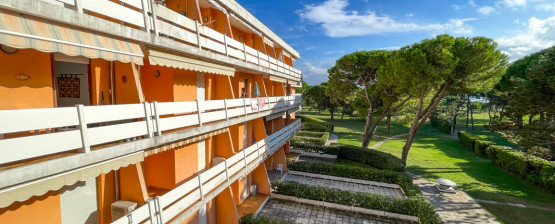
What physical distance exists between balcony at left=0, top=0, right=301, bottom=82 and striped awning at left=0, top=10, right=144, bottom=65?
136mm

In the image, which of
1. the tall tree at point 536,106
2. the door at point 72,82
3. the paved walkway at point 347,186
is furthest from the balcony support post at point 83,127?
the tall tree at point 536,106

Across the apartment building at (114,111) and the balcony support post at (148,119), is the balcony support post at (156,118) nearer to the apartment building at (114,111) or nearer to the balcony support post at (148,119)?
the apartment building at (114,111)

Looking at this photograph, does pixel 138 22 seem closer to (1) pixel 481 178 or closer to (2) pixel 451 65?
(2) pixel 451 65

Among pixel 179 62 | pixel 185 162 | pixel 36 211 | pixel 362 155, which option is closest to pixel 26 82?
pixel 36 211

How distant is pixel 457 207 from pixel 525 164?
1071 cm

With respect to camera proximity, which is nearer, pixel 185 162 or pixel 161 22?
pixel 161 22

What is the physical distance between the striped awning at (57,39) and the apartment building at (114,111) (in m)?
0.02

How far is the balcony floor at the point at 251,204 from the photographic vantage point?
13.7 meters

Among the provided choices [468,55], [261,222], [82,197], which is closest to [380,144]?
[468,55]

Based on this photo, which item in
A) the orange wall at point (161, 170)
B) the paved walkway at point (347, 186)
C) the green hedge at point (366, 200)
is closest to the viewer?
the orange wall at point (161, 170)

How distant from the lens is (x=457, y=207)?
52.4ft

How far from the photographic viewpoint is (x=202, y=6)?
11.4 m

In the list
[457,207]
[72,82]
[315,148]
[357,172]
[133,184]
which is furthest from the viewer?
[315,148]

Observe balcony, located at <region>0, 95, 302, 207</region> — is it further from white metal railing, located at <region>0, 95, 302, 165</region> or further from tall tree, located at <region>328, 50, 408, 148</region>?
tall tree, located at <region>328, 50, 408, 148</region>
